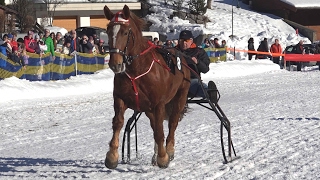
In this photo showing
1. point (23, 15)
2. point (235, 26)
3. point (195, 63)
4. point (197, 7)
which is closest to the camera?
point (195, 63)

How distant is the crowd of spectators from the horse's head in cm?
1089

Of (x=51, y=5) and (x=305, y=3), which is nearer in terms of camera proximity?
(x=51, y=5)

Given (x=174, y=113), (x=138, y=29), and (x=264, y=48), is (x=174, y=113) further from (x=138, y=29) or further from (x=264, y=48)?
(x=264, y=48)

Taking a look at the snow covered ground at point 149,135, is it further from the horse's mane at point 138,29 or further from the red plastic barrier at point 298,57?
the red plastic barrier at point 298,57

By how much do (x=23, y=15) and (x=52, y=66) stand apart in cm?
1722

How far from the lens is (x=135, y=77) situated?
24.9 ft

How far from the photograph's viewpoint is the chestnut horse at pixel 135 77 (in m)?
7.29

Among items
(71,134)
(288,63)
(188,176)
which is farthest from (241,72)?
(188,176)

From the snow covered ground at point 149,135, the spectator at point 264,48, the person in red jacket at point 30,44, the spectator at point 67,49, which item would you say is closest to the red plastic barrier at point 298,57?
the spectator at point 264,48

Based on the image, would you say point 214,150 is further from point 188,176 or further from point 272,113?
point 272,113

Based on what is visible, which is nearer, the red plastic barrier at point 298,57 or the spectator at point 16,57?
the spectator at point 16,57

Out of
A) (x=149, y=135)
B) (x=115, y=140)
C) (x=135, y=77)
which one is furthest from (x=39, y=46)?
(x=135, y=77)

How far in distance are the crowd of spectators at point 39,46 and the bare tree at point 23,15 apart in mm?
13064

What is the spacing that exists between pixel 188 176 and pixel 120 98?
47.7 inches
